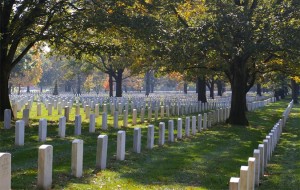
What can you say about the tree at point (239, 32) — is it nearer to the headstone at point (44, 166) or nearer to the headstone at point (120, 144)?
the headstone at point (120, 144)

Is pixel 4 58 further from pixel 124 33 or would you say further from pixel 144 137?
pixel 144 137

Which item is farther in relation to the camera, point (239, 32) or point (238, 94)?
point (238, 94)

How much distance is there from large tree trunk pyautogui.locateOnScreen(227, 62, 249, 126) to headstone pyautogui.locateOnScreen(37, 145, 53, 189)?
55.5 feet

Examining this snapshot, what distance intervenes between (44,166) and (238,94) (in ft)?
57.9

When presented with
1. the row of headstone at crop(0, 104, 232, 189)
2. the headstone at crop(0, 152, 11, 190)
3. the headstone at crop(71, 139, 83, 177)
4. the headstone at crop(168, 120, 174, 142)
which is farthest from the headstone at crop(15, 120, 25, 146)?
the headstone at crop(0, 152, 11, 190)

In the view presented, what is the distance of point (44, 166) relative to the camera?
7234mm

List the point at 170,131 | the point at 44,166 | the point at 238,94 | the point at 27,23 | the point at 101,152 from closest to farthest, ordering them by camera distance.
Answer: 1. the point at 44,166
2. the point at 101,152
3. the point at 170,131
4. the point at 27,23
5. the point at 238,94

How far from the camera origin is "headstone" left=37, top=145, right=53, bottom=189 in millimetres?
7150

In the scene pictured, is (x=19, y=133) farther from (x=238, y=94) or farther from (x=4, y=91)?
(x=238, y=94)

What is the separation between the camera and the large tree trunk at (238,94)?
76.3 ft

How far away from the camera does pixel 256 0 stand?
22.7m

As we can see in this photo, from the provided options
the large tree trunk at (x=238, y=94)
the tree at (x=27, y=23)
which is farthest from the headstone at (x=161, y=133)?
the large tree trunk at (x=238, y=94)

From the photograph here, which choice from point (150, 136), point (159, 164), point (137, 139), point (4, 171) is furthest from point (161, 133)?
point (4, 171)

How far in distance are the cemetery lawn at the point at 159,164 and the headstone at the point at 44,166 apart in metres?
0.31
